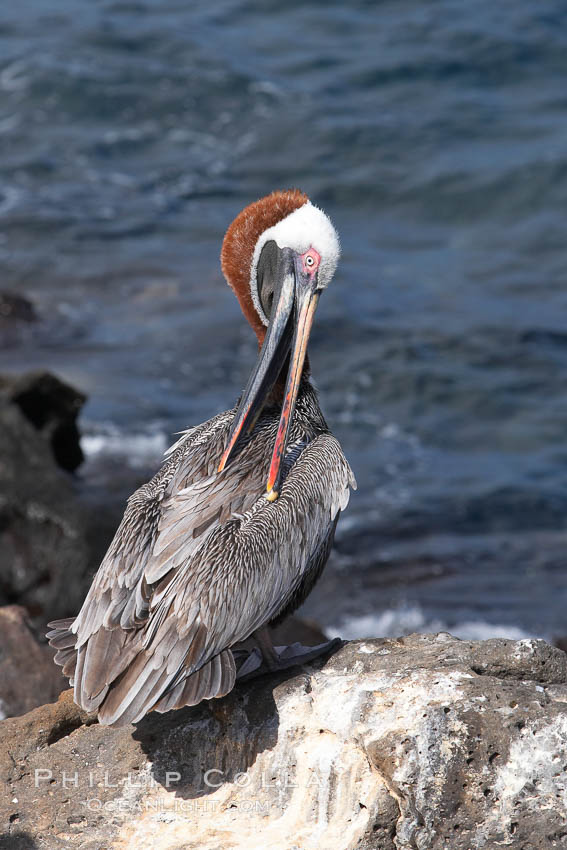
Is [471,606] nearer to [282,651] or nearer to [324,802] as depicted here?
[282,651]

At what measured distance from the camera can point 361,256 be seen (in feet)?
60.3

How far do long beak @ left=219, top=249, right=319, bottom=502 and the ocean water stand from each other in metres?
5.45

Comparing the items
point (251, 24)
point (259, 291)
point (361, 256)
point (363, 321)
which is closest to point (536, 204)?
point (361, 256)

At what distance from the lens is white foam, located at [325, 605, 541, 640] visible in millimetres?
10781

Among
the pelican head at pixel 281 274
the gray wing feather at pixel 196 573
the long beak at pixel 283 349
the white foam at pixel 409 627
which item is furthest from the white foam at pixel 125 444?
the gray wing feather at pixel 196 573

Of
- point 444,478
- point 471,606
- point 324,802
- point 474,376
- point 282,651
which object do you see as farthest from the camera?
point 474,376

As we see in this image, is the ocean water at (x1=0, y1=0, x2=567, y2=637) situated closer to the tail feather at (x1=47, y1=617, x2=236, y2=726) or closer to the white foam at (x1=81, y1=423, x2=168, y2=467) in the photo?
the white foam at (x1=81, y1=423, x2=168, y2=467)

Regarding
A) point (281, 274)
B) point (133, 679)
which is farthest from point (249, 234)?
point (133, 679)

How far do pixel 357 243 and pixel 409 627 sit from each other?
9455 mm

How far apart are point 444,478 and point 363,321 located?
393 centimetres

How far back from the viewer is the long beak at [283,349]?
222 inches

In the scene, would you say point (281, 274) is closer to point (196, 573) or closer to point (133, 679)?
point (196, 573)

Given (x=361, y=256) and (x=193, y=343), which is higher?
(x=361, y=256)

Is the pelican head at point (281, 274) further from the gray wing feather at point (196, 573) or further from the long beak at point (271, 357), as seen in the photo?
the gray wing feather at point (196, 573)
